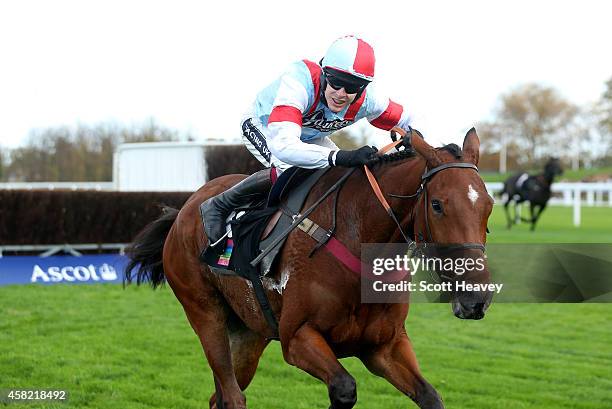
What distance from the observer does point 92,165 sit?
40250 millimetres

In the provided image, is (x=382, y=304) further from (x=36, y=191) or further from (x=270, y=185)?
(x=36, y=191)

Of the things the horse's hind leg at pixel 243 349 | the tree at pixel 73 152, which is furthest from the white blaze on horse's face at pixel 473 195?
the tree at pixel 73 152

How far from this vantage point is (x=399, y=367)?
3.75 m

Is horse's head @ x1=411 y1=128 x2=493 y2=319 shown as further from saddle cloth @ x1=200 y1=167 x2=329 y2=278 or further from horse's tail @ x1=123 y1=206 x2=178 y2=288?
horse's tail @ x1=123 y1=206 x2=178 y2=288

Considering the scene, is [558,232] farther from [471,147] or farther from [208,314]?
[471,147]

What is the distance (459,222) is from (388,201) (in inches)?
21.3

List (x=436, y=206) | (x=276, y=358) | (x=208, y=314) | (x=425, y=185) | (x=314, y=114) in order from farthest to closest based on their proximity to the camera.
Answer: (x=276, y=358), (x=208, y=314), (x=314, y=114), (x=425, y=185), (x=436, y=206)

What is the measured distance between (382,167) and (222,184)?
1.52 meters

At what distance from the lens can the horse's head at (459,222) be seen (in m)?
3.07

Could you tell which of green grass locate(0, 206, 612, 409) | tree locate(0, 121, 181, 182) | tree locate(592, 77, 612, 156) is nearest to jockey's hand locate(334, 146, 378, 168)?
green grass locate(0, 206, 612, 409)

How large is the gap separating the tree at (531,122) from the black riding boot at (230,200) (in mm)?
63313

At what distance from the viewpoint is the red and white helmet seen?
375 cm

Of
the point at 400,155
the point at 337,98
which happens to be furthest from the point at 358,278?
the point at 337,98

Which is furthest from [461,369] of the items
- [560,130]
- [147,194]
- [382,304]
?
[560,130]
